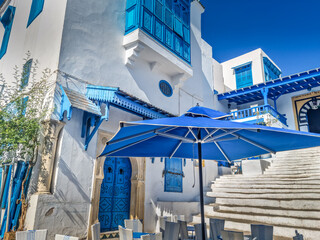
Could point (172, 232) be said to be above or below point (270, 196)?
below

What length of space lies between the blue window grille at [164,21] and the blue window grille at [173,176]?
4227 millimetres

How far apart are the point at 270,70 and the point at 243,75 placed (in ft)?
8.87

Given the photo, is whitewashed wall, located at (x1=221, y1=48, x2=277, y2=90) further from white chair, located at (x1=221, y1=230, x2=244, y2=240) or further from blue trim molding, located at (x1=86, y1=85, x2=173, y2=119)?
white chair, located at (x1=221, y1=230, x2=244, y2=240)

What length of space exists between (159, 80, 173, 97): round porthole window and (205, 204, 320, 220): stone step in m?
4.60

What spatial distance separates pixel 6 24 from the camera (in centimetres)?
1092

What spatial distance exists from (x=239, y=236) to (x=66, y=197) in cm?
437

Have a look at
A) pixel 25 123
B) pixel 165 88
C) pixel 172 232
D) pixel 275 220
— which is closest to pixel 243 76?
pixel 165 88

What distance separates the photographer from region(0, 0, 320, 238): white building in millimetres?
6090

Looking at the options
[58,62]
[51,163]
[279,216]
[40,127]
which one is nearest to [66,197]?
[51,163]

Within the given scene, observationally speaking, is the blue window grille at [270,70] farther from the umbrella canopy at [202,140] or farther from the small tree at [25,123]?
the small tree at [25,123]

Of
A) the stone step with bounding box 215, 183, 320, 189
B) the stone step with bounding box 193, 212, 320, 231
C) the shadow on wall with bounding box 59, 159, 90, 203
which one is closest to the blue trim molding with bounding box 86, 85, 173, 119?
the shadow on wall with bounding box 59, 159, 90, 203

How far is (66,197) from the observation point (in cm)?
600

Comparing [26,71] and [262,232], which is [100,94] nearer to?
[26,71]

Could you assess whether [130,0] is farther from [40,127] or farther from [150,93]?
[40,127]
